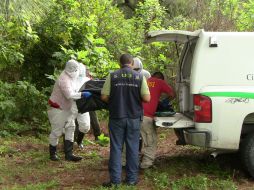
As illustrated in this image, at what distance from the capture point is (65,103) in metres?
7.99

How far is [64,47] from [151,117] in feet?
16.7

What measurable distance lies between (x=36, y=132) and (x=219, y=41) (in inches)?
224

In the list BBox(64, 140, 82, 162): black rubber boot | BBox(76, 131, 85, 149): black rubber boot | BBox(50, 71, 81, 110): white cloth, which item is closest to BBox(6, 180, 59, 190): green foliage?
BBox(64, 140, 82, 162): black rubber boot

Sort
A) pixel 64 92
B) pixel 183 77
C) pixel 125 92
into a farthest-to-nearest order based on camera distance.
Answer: pixel 64 92 < pixel 183 77 < pixel 125 92

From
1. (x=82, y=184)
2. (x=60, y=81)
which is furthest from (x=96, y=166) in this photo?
(x=60, y=81)

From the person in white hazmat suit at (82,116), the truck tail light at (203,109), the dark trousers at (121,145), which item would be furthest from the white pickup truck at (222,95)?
the person in white hazmat suit at (82,116)

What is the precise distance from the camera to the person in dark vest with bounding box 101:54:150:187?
20.9ft

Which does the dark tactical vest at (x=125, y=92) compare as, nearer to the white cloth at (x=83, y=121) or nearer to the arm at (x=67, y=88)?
the arm at (x=67, y=88)

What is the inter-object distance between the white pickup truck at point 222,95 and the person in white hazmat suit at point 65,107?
188cm

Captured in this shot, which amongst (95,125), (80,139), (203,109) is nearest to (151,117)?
(203,109)

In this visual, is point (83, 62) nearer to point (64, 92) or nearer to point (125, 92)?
point (64, 92)

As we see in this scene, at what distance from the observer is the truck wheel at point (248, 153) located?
6645 millimetres

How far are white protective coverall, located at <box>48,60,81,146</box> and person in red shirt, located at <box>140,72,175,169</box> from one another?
4.47ft

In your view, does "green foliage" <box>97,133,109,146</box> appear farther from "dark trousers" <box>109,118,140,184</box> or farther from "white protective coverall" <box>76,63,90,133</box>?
"dark trousers" <box>109,118,140,184</box>
